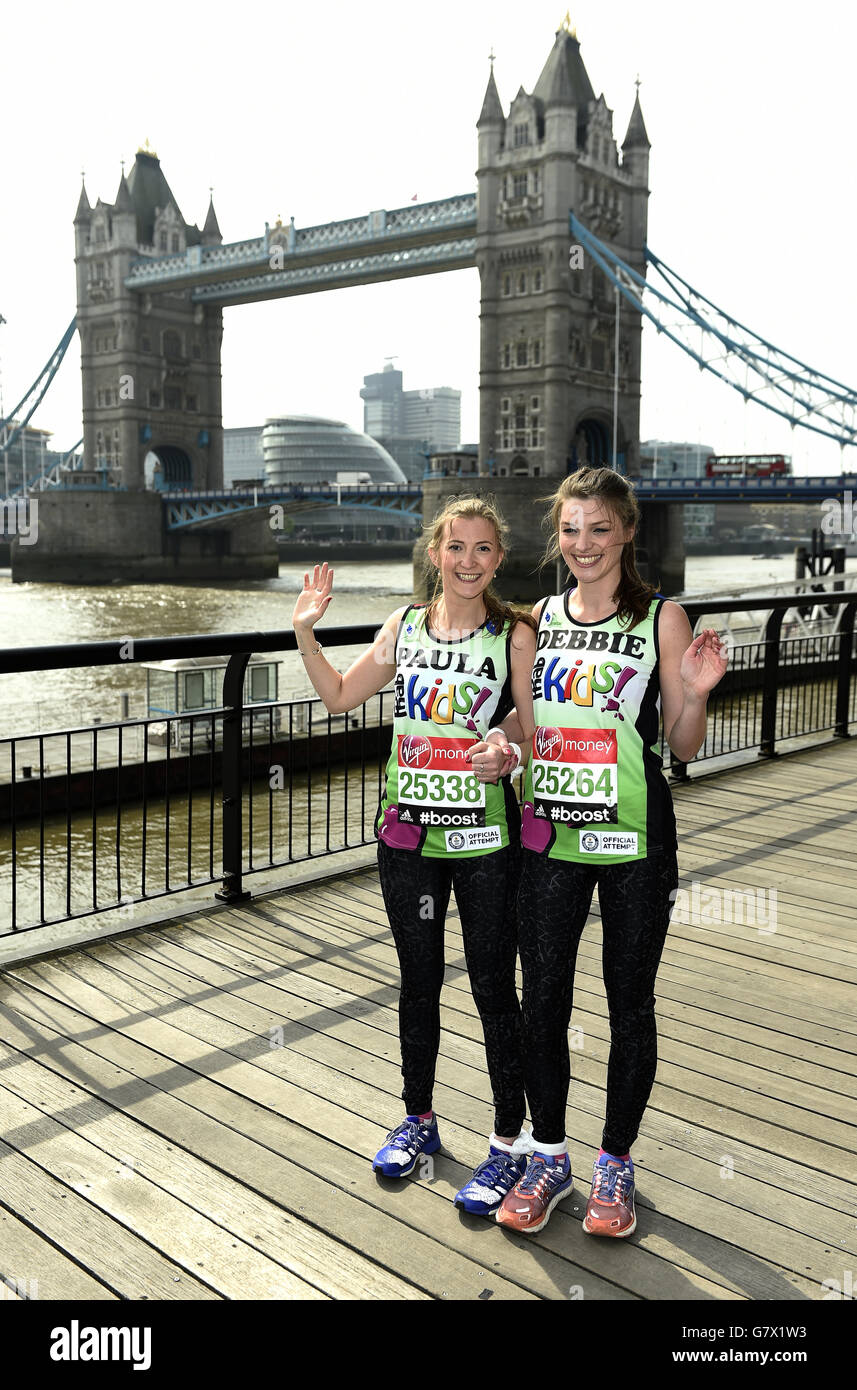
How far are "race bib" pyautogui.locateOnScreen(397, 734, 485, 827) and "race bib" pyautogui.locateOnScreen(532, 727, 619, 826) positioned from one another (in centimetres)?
15

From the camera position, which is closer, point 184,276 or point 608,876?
point 608,876

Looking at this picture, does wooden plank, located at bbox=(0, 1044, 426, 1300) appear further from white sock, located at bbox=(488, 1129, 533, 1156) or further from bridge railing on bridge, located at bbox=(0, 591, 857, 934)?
bridge railing on bridge, located at bbox=(0, 591, 857, 934)

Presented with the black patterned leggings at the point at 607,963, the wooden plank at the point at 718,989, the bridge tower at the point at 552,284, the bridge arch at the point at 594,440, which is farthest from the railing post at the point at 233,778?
the bridge arch at the point at 594,440

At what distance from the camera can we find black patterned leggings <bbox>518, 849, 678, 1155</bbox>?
2.49m

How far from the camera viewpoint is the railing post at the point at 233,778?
4.65m

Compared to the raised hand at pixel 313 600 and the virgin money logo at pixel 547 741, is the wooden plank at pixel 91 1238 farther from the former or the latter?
the raised hand at pixel 313 600

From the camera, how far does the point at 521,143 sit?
62.1m

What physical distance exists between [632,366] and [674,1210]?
6588cm

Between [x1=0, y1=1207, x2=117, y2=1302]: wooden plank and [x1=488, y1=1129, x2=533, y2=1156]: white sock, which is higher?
[x1=488, y1=1129, x2=533, y2=1156]: white sock

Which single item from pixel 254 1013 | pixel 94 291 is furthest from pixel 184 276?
pixel 254 1013

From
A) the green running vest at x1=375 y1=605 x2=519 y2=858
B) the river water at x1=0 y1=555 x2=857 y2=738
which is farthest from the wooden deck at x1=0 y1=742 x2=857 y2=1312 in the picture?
the river water at x1=0 y1=555 x2=857 y2=738

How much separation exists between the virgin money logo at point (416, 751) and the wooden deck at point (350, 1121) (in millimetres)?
976
